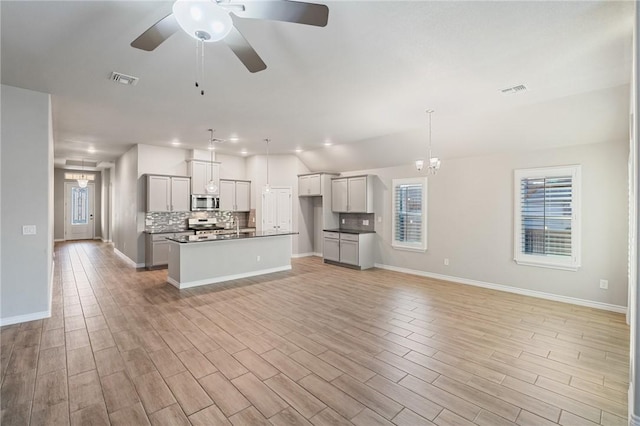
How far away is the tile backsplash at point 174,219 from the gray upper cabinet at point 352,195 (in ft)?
10.4

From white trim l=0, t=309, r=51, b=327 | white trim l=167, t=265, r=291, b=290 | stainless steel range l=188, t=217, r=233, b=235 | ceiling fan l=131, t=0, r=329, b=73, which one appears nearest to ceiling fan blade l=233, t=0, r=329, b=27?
ceiling fan l=131, t=0, r=329, b=73

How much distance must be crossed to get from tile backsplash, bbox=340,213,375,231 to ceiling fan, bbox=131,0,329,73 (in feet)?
19.7

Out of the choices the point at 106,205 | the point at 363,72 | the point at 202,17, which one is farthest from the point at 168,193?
the point at 106,205

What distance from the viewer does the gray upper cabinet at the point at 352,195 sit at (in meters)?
7.40

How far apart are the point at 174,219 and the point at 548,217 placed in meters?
8.06

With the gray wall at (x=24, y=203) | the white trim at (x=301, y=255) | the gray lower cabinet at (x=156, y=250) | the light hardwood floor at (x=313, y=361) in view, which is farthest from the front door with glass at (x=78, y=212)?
the gray wall at (x=24, y=203)

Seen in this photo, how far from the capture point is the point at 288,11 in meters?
1.78

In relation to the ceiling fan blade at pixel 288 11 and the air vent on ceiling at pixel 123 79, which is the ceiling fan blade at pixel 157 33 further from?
the air vent on ceiling at pixel 123 79

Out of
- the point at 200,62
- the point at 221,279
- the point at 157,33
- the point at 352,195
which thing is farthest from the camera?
the point at 352,195

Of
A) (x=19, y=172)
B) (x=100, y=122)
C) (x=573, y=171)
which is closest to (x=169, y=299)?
(x=19, y=172)

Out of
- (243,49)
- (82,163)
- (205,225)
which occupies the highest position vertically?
(82,163)

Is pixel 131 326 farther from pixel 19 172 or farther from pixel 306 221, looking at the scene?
pixel 306 221

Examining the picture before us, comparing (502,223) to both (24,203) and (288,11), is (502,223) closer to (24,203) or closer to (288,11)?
(288,11)

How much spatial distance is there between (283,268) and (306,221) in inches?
95.6
